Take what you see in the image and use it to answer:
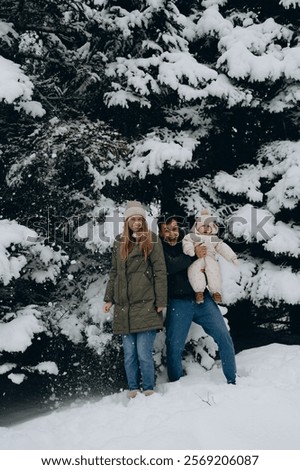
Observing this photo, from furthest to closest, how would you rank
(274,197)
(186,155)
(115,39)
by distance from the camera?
(274,197) → (115,39) → (186,155)

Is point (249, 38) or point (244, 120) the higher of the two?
point (249, 38)

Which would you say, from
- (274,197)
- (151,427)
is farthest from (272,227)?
(151,427)

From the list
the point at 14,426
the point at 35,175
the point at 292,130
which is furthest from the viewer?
the point at 292,130

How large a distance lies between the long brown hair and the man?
32 cm

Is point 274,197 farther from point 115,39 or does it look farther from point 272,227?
point 115,39

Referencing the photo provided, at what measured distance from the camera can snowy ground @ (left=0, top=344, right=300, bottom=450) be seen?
3.68m

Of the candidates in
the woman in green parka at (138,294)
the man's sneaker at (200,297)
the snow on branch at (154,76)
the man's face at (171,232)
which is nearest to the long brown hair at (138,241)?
the woman in green parka at (138,294)

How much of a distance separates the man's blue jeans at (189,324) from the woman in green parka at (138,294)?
0.38 meters

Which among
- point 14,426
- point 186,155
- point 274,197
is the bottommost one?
point 14,426

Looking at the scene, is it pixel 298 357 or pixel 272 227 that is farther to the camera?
pixel 272 227

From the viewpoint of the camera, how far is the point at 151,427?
4098 millimetres

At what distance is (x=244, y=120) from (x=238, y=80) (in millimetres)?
1122

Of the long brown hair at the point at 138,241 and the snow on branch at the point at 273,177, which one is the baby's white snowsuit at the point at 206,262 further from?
the snow on branch at the point at 273,177

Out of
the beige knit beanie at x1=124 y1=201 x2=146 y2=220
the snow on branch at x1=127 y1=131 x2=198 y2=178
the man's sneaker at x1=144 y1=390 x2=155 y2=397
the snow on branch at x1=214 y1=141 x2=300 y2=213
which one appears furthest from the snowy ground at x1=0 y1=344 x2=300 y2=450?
the snow on branch at x1=127 y1=131 x2=198 y2=178
